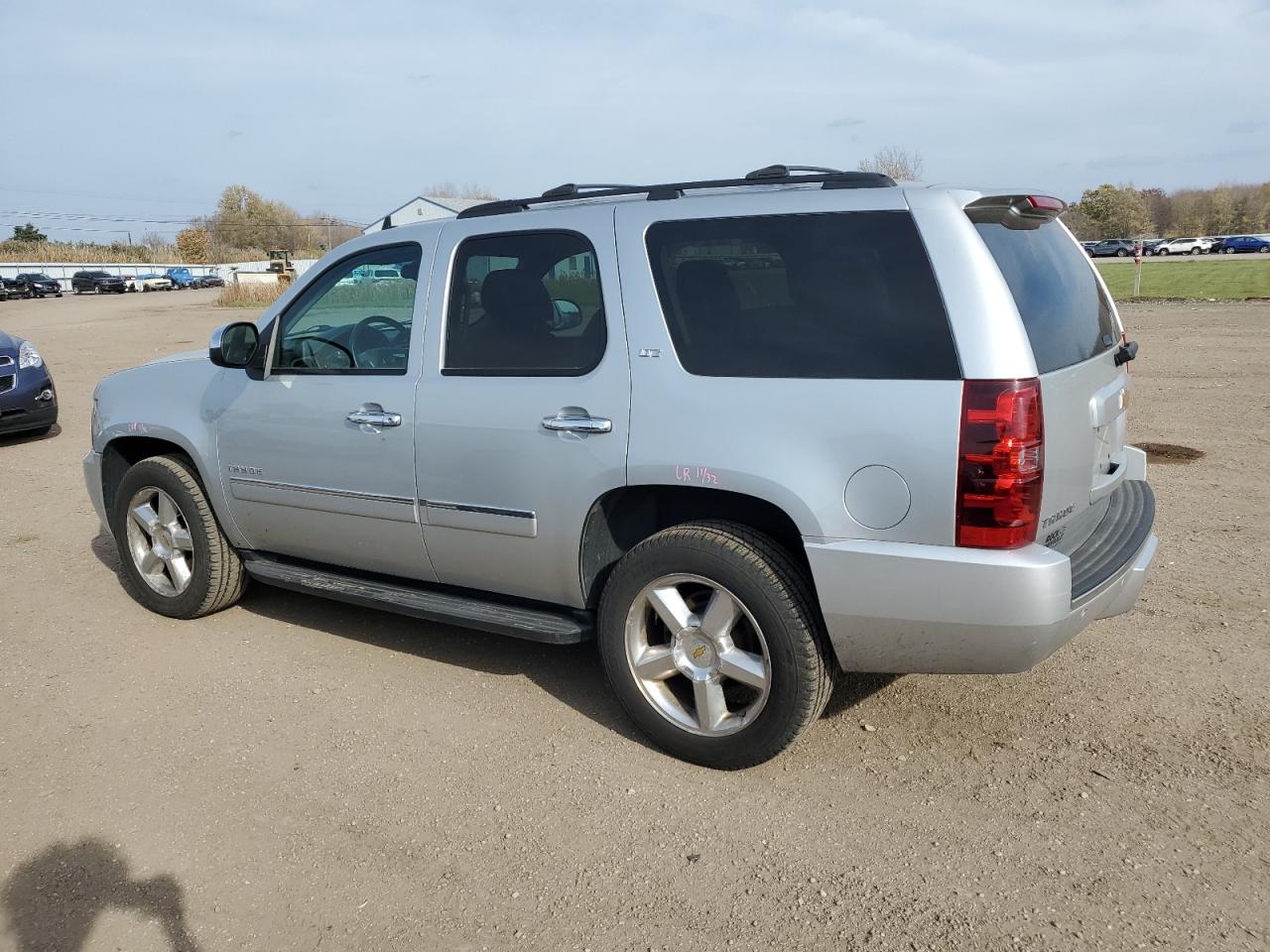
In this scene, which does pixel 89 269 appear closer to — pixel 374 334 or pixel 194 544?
pixel 194 544

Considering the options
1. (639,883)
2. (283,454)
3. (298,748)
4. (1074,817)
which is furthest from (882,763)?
(283,454)

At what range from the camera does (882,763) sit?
12.2ft

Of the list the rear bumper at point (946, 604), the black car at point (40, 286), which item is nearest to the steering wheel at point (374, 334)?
the rear bumper at point (946, 604)

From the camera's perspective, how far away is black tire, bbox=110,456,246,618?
201 inches

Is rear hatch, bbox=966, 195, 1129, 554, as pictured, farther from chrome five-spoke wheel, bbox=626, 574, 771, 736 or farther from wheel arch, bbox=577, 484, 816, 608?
chrome five-spoke wheel, bbox=626, 574, 771, 736

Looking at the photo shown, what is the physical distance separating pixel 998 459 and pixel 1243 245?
7702 centimetres

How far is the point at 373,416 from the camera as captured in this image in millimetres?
4320

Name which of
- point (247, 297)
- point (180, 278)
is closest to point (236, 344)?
point (247, 297)

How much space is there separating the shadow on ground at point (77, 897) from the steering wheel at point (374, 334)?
2.19m

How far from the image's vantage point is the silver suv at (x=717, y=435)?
3166 millimetres

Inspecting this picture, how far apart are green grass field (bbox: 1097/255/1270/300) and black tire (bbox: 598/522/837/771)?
2258 centimetres

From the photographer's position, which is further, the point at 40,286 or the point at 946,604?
the point at 40,286

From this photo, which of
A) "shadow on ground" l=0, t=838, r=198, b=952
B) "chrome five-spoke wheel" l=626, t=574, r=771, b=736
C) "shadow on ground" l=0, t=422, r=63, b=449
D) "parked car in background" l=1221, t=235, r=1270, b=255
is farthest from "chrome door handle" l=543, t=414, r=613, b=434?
"parked car in background" l=1221, t=235, r=1270, b=255

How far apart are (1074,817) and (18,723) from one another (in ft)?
13.3
